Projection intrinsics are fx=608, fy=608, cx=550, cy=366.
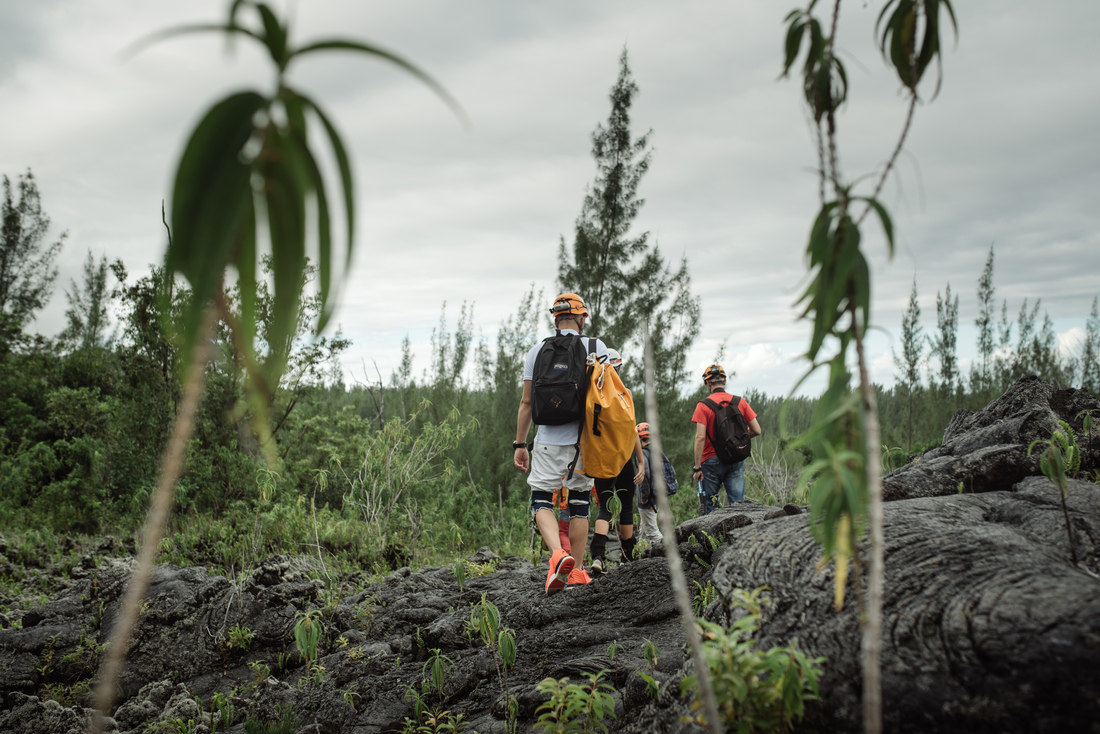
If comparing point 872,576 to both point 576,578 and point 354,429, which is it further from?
point 354,429

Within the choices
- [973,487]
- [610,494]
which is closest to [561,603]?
[610,494]

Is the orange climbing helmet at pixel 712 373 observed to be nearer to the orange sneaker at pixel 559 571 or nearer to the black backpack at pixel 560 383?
the black backpack at pixel 560 383

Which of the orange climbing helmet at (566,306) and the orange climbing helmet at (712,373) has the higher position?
the orange climbing helmet at (566,306)

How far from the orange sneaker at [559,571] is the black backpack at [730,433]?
3.38 m

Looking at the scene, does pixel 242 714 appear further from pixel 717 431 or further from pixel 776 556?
pixel 717 431

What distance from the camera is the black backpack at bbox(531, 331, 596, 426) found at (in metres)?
4.28

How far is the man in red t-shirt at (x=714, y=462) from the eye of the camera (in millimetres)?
7012

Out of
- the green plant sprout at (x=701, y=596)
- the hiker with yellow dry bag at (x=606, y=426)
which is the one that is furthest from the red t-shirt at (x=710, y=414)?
the green plant sprout at (x=701, y=596)

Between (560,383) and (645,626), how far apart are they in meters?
1.66

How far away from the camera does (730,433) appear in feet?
22.5

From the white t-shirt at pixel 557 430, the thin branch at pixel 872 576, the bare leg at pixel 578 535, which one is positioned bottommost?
the bare leg at pixel 578 535

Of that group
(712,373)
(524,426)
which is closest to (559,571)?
(524,426)

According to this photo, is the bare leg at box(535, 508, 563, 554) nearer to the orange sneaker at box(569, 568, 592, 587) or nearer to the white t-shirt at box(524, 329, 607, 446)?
the orange sneaker at box(569, 568, 592, 587)

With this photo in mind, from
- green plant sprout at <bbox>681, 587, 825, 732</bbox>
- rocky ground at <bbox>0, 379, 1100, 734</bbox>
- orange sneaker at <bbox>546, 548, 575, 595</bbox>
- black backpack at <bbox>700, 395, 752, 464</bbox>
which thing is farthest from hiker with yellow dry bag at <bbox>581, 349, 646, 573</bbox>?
black backpack at <bbox>700, 395, 752, 464</bbox>
